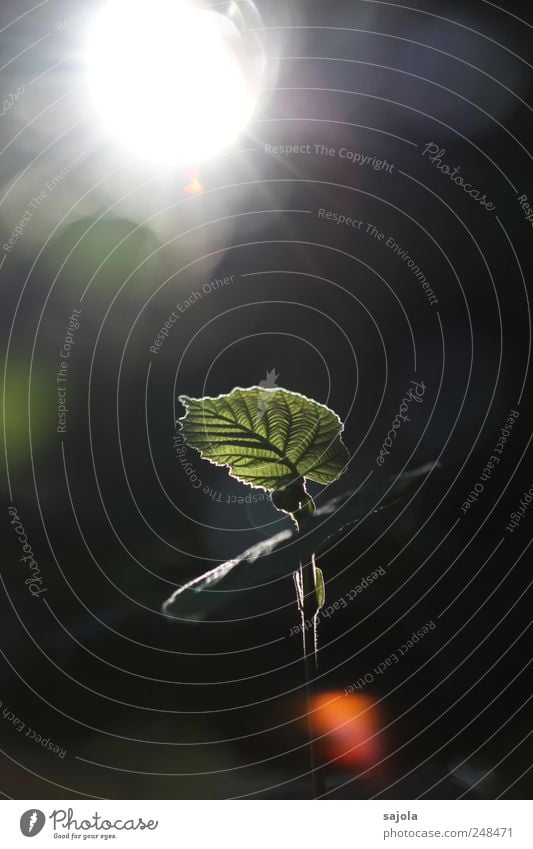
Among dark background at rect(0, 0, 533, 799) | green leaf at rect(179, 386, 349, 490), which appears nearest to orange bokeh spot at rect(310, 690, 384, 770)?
dark background at rect(0, 0, 533, 799)

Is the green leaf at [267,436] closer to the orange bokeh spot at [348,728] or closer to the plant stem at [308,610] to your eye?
the plant stem at [308,610]

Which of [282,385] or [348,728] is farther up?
[282,385]

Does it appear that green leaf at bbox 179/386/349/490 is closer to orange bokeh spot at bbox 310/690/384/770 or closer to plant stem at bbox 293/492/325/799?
plant stem at bbox 293/492/325/799

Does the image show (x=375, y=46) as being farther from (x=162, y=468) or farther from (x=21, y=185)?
(x=162, y=468)

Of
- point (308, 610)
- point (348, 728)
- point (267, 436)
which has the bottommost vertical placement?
point (348, 728)

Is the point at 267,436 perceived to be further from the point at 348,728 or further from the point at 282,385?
the point at 348,728

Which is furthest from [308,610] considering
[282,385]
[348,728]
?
[282,385]

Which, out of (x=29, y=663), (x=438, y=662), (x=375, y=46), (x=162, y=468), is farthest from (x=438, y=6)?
(x=29, y=663)
